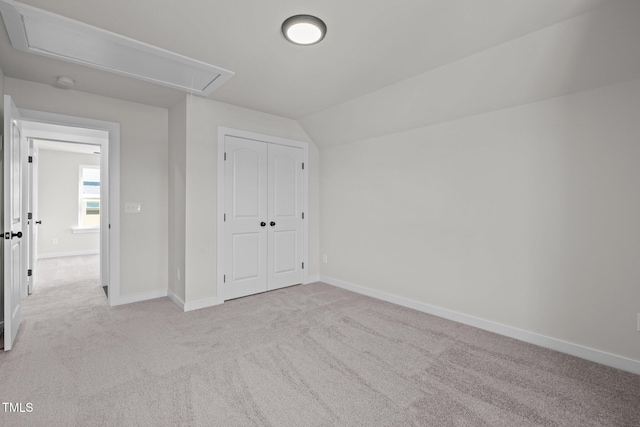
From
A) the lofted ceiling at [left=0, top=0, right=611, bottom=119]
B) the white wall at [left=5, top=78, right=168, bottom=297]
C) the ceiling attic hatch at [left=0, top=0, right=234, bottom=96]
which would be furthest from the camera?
the white wall at [left=5, top=78, right=168, bottom=297]

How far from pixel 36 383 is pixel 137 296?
174 centimetres

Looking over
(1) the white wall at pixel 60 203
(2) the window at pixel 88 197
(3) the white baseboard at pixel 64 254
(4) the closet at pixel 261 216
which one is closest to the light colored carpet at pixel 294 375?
(4) the closet at pixel 261 216

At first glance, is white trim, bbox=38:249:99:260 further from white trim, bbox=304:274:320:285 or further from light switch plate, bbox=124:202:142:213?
white trim, bbox=304:274:320:285

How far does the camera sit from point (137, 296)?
145 inches

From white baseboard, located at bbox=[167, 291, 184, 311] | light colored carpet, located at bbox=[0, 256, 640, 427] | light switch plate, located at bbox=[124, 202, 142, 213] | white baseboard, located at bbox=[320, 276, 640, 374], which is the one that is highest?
light switch plate, located at bbox=[124, 202, 142, 213]

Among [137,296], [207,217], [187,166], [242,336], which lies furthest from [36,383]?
[187,166]

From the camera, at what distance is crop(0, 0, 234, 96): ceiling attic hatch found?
2.01m

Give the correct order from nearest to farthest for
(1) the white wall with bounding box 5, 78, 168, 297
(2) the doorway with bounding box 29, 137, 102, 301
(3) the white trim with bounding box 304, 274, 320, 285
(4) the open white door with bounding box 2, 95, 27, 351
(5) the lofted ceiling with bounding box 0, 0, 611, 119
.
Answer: (5) the lofted ceiling with bounding box 0, 0, 611, 119
(4) the open white door with bounding box 2, 95, 27, 351
(1) the white wall with bounding box 5, 78, 168, 297
(3) the white trim with bounding box 304, 274, 320, 285
(2) the doorway with bounding box 29, 137, 102, 301

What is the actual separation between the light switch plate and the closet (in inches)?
41.8

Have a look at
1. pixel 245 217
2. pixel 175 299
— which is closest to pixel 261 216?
pixel 245 217

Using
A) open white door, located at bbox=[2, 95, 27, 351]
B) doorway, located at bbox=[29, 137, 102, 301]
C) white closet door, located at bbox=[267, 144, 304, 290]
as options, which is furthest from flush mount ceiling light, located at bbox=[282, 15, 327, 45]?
doorway, located at bbox=[29, 137, 102, 301]

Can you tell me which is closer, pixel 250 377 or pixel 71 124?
pixel 250 377

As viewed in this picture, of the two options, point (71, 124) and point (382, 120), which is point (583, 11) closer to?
point (382, 120)

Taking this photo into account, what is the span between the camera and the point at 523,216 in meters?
2.66
